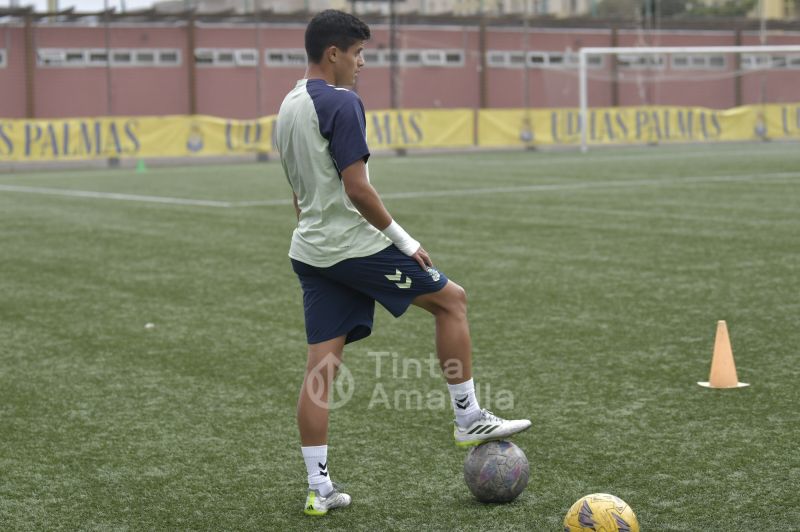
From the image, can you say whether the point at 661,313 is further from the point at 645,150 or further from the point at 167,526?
the point at 645,150

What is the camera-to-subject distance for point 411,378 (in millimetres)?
6906

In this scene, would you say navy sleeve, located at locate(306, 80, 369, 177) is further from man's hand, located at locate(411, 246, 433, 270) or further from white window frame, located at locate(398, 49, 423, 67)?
white window frame, located at locate(398, 49, 423, 67)

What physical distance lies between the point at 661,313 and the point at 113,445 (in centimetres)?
455

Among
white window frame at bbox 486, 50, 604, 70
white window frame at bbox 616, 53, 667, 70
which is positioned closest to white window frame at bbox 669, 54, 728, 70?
white window frame at bbox 616, 53, 667, 70

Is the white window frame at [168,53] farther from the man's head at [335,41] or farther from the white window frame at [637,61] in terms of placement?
the man's head at [335,41]

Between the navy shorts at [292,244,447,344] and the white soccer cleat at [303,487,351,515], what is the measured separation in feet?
1.96

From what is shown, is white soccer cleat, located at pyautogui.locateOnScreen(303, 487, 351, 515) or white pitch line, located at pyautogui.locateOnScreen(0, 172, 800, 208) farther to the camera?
white pitch line, located at pyautogui.locateOnScreen(0, 172, 800, 208)

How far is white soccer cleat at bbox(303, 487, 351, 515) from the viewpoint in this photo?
14.9 ft

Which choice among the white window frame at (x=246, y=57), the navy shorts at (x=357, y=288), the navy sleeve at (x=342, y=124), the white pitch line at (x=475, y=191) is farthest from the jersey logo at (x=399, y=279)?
the white window frame at (x=246, y=57)

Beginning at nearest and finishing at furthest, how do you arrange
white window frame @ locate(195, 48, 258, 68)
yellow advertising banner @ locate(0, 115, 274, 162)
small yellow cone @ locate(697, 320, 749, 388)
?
small yellow cone @ locate(697, 320, 749, 388) → yellow advertising banner @ locate(0, 115, 274, 162) → white window frame @ locate(195, 48, 258, 68)

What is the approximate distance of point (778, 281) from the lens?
9953 millimetres

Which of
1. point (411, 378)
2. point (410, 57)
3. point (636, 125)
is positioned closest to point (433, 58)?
point (410, 57)

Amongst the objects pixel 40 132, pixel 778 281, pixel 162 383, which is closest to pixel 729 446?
pixel 162 383

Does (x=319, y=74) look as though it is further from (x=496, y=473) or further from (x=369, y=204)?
(x=496, y=473)
